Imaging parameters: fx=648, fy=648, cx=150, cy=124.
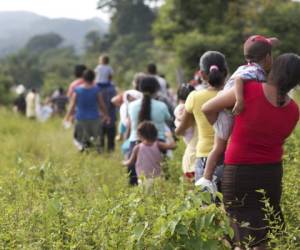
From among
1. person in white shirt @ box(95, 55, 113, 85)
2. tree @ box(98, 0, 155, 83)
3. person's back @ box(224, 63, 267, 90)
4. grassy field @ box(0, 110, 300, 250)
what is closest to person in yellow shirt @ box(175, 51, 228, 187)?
grassy field @ box(0, 110, 300, 250)

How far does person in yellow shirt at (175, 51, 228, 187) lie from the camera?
4395 mm

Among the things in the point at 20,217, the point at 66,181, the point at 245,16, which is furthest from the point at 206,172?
the point at 245,16

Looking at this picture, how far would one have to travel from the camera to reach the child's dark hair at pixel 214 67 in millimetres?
4379

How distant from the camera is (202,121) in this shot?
4.53m

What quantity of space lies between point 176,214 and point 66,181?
2.49 metres

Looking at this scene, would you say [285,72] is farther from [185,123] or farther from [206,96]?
[185,123]

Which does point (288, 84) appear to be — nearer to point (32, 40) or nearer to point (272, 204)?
point (272, 204)

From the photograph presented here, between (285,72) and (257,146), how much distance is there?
461 mm

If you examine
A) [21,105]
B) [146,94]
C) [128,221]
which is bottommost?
[21,105]

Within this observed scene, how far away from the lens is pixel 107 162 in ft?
26.5

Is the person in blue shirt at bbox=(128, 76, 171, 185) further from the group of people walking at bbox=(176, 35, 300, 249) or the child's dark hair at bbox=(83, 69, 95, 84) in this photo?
the group of people walking at bbox=(176, 35, 300, 249)

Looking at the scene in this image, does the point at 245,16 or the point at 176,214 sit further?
the point at 245,16

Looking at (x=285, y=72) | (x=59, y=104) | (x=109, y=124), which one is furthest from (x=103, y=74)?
(x=59, y=104)

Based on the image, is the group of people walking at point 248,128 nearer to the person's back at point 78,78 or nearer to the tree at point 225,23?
the person's back at point 78,78
